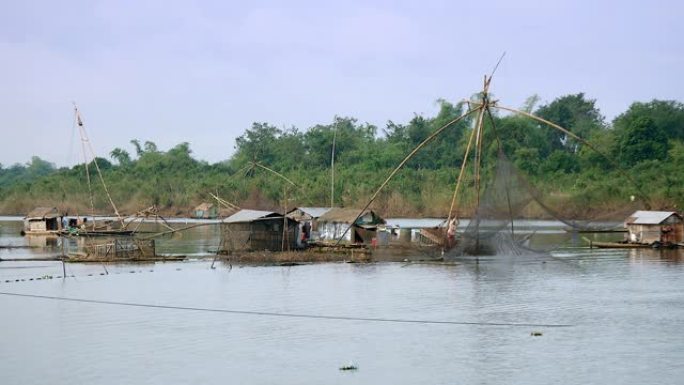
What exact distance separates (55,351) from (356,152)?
145ft

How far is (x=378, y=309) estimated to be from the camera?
55.2ft

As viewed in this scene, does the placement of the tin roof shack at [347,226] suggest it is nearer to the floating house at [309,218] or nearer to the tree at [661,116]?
the floating house at [309,218]

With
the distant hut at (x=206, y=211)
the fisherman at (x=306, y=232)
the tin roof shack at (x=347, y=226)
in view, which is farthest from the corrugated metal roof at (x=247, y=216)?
the distant hut at (x=206, y=211)

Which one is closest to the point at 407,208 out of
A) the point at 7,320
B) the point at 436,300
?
the point at 436,300

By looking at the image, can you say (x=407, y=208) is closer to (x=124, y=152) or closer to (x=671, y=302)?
(x=671, y=302)

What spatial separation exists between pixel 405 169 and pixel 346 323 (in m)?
35.7

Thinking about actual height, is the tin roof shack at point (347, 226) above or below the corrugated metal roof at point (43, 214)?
below

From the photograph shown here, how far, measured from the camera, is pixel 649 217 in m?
27.0

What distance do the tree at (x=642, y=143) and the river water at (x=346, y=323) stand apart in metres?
21.1

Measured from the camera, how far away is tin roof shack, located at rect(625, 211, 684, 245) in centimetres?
2669

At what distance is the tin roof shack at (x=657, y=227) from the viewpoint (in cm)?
2669

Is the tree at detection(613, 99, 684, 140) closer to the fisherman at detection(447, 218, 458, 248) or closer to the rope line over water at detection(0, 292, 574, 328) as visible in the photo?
the fisherman at detection(447, 218, 458, 248)

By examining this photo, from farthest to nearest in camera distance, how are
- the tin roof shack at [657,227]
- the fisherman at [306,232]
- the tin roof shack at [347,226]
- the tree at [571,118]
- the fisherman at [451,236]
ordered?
the tree at [571,118] → the tin roof shack at [657,227] → the tin roof shack at [347,226] → the fisherman at [306,232] → the fisherman at [451,236]

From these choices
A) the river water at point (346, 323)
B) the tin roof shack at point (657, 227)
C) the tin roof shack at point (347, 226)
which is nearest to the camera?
the river water at point (346, 323)
